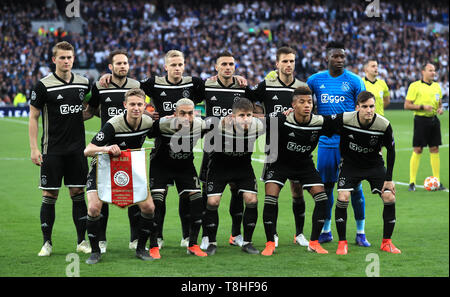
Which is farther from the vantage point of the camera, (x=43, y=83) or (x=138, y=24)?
(x=138, y=24)

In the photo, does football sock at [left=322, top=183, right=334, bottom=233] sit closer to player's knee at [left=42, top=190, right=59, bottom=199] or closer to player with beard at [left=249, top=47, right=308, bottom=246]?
player with beard at [left=249, top=47, right=308, bottom=246]

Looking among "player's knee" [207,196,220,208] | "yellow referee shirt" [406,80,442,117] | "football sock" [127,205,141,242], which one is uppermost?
"yellow referee shirt" [406,80,442,117]

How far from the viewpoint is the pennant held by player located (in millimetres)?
7289

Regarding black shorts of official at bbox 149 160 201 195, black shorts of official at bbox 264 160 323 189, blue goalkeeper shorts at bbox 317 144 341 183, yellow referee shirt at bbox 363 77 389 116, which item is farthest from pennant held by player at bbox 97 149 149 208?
yellow referee shirt at bbox 363 77 389 116

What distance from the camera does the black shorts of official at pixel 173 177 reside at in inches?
307

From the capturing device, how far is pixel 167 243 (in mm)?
8500

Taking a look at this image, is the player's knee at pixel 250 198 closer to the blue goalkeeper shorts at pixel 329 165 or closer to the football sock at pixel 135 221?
the blue goalkeeper shorts at pixel 329 165

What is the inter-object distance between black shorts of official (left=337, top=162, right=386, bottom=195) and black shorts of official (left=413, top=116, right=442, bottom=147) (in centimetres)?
535

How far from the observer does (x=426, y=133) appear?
13.2m

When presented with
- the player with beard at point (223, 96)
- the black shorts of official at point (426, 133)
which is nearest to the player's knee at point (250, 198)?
the player with beard at point (223, 96)

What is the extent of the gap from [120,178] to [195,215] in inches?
40.5
